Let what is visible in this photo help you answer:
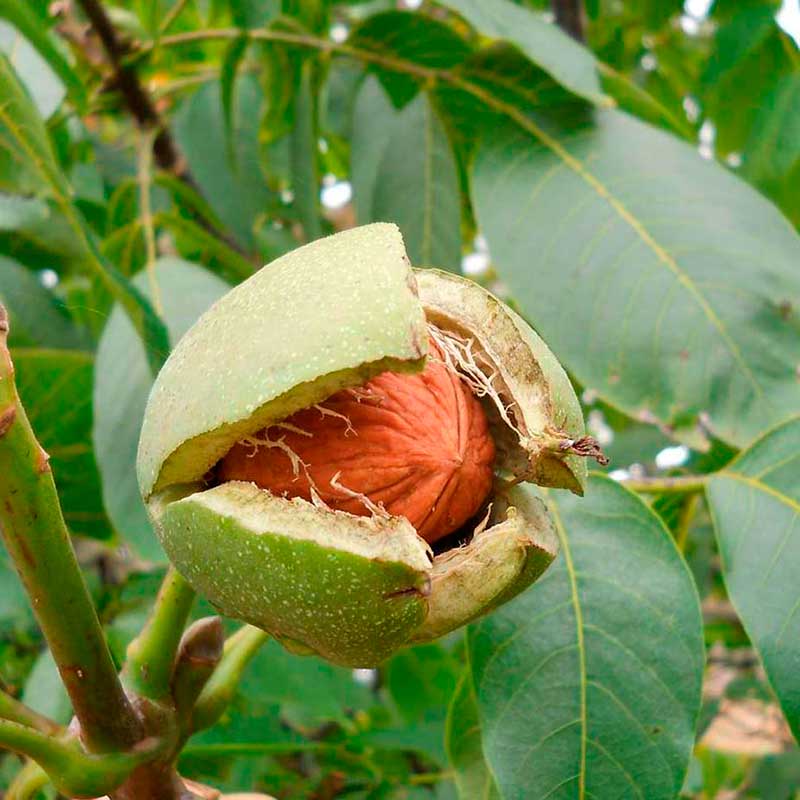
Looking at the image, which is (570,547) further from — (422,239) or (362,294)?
(422,239)

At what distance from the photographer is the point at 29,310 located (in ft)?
5.68

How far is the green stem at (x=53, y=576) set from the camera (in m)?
0.70

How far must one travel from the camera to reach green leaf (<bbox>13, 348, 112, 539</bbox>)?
147 centimetres

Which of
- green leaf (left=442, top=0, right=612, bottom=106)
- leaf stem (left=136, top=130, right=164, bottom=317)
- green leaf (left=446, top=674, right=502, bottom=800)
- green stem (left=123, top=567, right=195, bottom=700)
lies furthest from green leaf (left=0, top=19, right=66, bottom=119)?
green leaf (left=446, top=674, right=502, bottom=800)

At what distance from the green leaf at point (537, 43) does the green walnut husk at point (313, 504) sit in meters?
0.62

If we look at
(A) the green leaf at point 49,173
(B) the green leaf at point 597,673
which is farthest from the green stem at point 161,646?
(A) the green leaf at point 49,173

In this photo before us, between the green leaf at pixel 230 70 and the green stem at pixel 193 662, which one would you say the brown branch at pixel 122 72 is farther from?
the green stem at pixel 193 662

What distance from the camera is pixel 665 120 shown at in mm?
1549

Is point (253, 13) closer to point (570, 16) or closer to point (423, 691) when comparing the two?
point (570, 16)

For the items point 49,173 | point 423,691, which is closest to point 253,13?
point 49,173

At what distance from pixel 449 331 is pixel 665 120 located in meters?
0.82

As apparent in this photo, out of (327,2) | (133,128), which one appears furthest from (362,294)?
(133,128)

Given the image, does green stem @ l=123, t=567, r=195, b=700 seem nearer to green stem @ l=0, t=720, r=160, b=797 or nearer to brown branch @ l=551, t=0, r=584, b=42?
green stem @ l=0, t=720, r=160, b=797

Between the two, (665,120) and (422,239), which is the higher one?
(665,120)
